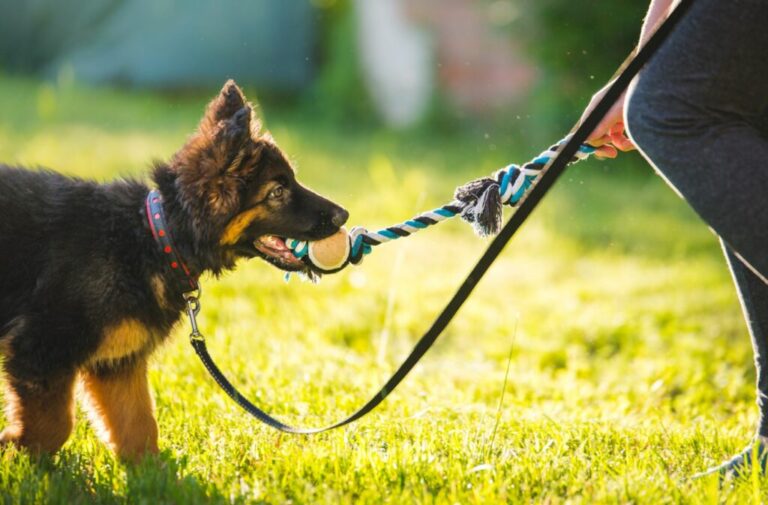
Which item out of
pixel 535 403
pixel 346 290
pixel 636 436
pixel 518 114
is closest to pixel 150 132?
pixel 518 114

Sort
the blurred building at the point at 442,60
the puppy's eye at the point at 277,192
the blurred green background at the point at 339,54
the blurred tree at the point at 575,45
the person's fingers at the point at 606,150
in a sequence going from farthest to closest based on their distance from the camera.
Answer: the blurred building at the point at 442,60 → the blurred green background at the point at 339,54 → the blurred tree at the point at 575,45 → the puppy's eye at the point at 277,192 → the person's fingers at the point at 606,150

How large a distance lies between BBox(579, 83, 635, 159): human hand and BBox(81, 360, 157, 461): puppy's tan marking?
73.2 inches

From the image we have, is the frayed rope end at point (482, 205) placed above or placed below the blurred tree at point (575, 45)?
below

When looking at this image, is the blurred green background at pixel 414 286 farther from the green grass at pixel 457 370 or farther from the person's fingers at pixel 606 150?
the person's fingers at pixel 606 150

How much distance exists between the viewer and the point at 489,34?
15.4m

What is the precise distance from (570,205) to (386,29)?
8.10 meters

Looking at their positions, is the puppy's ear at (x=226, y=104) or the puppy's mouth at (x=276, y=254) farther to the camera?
the puppy's mouth at (x=276, y=254)

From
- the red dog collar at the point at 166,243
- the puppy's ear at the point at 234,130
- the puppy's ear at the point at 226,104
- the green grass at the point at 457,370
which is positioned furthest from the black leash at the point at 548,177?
the puppy's ear at the point at 226,104

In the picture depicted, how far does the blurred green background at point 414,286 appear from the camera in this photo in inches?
111

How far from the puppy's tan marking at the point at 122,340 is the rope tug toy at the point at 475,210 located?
2.29ft

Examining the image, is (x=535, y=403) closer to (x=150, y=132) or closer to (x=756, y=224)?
(x=756, y=224)

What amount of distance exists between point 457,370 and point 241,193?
90.3 inches

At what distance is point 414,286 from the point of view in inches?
278

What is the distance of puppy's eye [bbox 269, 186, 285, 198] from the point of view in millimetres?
3400
